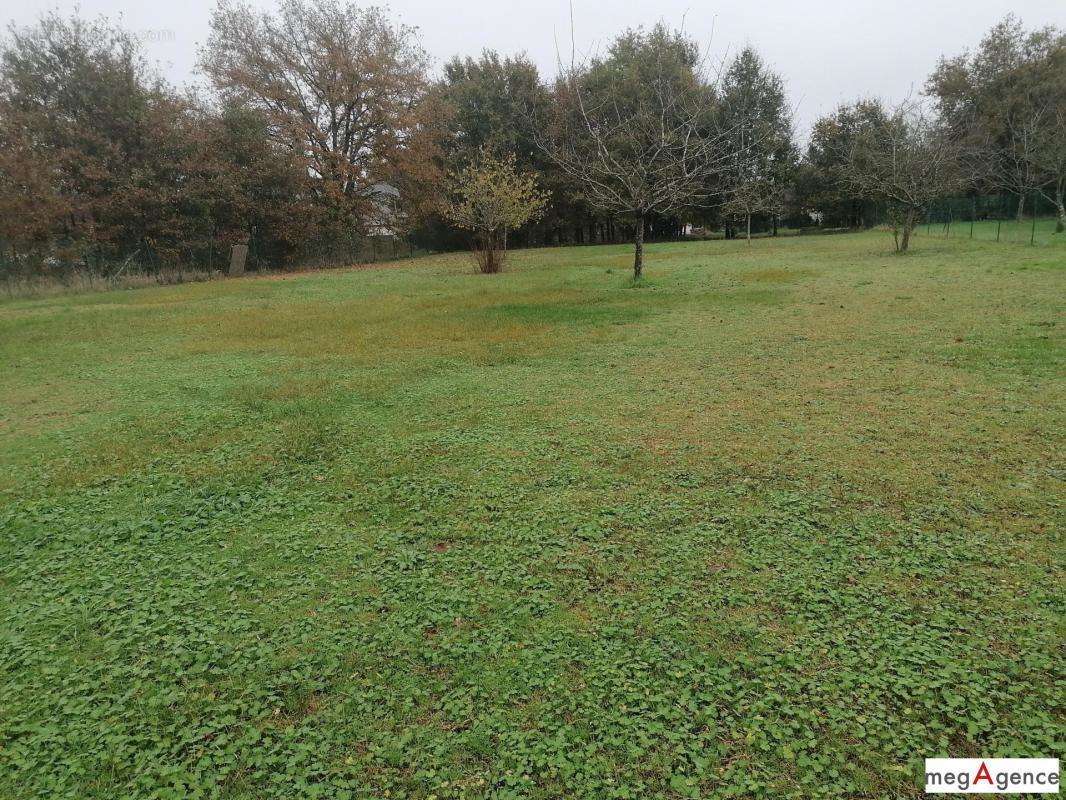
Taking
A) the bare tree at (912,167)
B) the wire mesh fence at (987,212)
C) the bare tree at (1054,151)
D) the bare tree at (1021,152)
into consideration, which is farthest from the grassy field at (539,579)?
the wire mesh fence at (987,212)

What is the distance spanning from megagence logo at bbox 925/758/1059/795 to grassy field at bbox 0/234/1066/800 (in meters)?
0.05

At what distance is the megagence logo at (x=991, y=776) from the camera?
6.25 ft

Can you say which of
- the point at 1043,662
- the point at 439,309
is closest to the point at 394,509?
the point at 1043,662

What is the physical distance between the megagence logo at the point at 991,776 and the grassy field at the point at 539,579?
0.16 ft

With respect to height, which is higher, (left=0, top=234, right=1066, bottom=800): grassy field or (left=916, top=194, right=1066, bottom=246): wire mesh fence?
(left=916, top=194, right=1066, bottom=246): wire mesh fence

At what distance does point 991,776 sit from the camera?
6.39 ft

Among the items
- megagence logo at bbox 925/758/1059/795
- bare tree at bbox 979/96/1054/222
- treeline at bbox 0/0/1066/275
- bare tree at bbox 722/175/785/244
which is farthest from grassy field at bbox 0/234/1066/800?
bare tree at bbox 979/96/1054/222

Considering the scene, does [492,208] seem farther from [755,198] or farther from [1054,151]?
[1054,151]

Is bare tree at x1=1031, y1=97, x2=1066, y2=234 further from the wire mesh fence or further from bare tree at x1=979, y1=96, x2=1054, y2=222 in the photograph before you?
the wire mesh fence

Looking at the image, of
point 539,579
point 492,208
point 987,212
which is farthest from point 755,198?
point 539,579

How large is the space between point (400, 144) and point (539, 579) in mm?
27237

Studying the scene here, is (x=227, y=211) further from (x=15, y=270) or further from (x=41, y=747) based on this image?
(x=41, y=747)

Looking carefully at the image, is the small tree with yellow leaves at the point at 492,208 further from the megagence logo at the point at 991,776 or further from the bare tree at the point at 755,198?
the megagence logo at the point at 991,776

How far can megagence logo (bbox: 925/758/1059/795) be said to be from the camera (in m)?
1.90
